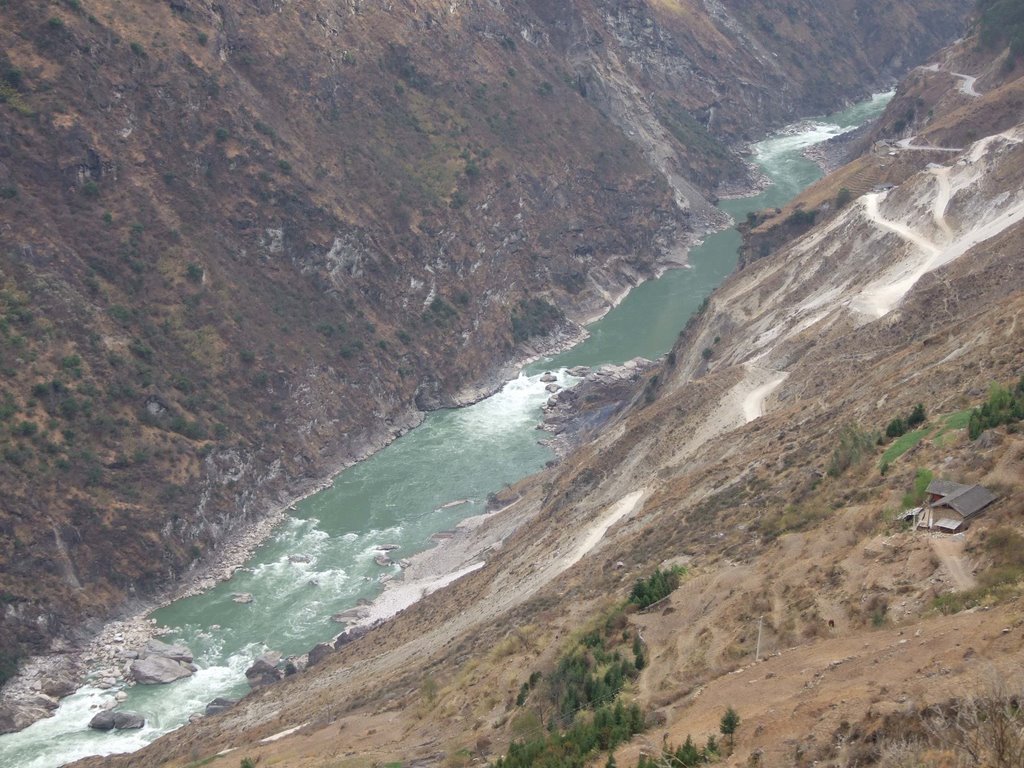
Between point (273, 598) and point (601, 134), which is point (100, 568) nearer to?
point (273, 598)

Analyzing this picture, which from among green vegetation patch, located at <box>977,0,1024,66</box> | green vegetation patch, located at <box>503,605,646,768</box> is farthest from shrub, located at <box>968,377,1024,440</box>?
green vegetation patch, located at <box>977,0,1024,66</box>

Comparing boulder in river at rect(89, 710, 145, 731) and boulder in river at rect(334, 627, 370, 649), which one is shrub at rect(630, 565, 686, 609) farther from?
boulder in river at rect(89, 710, 145, 731)

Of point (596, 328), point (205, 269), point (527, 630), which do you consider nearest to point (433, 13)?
point (596, 328)

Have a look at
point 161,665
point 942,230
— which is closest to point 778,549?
point 942,230

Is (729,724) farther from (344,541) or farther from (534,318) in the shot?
(534,318)

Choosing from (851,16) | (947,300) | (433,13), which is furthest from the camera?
(851,16)
